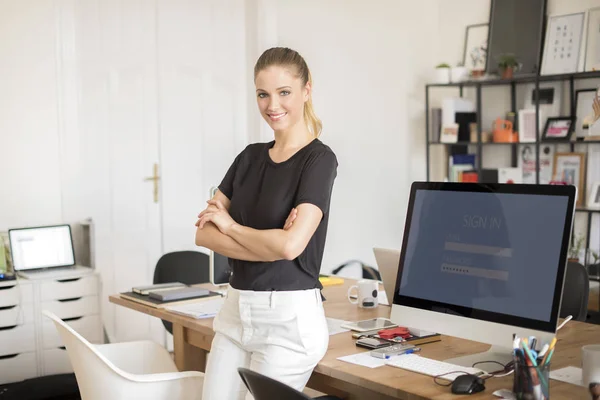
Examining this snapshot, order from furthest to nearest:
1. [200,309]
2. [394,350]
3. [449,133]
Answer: [449,133], [200,309], [394,350]

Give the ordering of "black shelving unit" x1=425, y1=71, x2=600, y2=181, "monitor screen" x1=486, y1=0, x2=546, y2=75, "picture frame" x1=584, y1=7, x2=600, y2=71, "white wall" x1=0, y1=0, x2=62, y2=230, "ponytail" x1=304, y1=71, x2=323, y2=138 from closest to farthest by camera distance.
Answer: "ponytail" x1=304, y1=71, x2=323, y2=138 < "white wall" x1=0, y1=0, x2=62, y2=230 < "picture frame" x1=584, y1=7, x2=600, y2=71 < "black shelving unit" x1=425, y1=71, x2=600, y2=181 < "monitor screen" x1=486, y1=0, x2=546, y2=75

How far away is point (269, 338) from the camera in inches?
82.4

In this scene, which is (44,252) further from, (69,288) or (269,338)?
(269,338)

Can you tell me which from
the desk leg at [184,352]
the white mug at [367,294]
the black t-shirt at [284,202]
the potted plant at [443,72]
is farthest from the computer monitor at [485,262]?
the potted plant at [443,72]

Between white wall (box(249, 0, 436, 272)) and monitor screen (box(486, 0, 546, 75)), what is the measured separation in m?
0.67

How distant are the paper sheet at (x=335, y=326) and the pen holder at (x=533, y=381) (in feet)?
2.96

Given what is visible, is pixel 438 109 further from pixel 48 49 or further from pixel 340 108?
pixel 48 49

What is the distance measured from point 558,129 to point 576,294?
2.28 m

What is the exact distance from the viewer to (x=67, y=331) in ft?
8.15

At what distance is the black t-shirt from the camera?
213cm

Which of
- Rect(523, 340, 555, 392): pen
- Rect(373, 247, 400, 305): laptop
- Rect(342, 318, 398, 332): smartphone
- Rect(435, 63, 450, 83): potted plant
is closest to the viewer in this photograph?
Rect(523, 340, 555, 392): pen

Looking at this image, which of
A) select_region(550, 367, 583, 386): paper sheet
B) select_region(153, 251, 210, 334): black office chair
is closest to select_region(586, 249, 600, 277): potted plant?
select_region(153, 251, 210, 334): black office chair

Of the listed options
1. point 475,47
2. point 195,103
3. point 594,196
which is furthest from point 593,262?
point 195,103

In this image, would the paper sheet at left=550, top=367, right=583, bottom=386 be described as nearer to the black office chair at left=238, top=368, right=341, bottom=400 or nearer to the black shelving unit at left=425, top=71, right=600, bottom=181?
the black office chair at left=238, top=368, right=341, bottom=400
